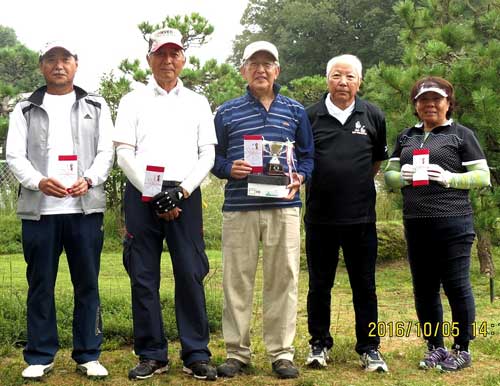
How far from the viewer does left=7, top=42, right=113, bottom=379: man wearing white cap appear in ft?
14.3

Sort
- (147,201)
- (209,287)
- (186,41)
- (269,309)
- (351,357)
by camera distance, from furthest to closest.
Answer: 1. (186,41)
2. (209,287)
3. (351,357)
4. (269,309)
5. (147,201)

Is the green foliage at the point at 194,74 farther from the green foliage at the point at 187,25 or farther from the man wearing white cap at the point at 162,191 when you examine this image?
the man wearing white cap at the point at 162,191

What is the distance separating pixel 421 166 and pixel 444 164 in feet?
0.59

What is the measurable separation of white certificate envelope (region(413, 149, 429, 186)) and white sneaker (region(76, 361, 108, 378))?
2.26m

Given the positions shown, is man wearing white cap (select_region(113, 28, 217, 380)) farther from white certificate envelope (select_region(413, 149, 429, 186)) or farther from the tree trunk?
the tree trunk

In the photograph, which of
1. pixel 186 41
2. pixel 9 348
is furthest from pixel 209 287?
pixel 186 41

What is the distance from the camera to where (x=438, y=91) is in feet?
15.3

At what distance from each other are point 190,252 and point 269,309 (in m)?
0.64

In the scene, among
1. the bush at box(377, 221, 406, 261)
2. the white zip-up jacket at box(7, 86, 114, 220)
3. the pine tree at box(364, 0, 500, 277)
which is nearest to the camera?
the white zip-up jacket at box(7, 86, 114, 220)

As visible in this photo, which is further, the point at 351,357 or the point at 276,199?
the point at 351,357

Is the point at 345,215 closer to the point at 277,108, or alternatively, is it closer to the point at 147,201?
the point at 277,108

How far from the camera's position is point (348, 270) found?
15.7 feet

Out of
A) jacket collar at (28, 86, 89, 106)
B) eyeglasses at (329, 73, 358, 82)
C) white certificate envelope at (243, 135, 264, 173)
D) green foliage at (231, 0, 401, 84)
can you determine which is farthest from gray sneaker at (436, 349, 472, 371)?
green foliage at (231, 0, 401, 84)

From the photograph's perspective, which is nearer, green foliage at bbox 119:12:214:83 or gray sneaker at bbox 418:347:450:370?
gray sneaker at bbox 418:347:450:370
